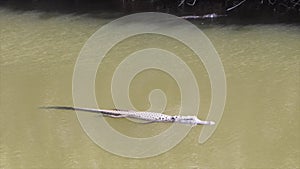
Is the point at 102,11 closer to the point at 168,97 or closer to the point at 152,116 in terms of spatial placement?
the point at 168,97

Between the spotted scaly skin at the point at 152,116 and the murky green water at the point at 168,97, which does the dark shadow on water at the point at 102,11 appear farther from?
the spotted scaly skin at the point at 152,116

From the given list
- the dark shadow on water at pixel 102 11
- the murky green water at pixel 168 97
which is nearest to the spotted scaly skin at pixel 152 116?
the murky green water at pixel 168 97

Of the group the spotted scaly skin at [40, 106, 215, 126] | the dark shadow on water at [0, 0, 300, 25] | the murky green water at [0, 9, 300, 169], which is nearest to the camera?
the murky green water at [0, 9, 300, 169]

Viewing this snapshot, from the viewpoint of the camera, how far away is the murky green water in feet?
16.3

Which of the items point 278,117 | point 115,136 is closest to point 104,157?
point 115,136

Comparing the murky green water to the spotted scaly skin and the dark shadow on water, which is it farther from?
the dark shadow on water

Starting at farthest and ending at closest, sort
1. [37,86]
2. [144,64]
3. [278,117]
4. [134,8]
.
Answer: [134,8]
[144,64]
[37,86]
[278,117]

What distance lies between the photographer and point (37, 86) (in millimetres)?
6469

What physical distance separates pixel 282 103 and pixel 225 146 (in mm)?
1036

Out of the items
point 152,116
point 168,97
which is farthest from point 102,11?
point 152,116

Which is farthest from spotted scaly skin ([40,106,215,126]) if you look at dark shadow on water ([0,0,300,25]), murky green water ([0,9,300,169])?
dark shadow on water ([0,0,300,25])

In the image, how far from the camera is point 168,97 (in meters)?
5.98

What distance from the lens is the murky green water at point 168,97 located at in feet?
16.3

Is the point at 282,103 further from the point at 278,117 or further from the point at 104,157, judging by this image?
the point at 104,157
